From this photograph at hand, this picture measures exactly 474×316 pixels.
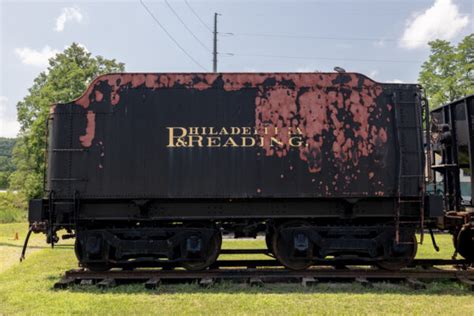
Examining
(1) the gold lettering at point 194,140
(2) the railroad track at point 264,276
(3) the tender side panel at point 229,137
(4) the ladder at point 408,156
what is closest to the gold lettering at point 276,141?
(3) the tender side panel at point 229,137

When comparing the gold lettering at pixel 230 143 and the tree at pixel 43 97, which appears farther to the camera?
the tree at pixel 43 97

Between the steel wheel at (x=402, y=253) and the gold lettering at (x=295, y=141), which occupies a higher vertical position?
the gold lettering at (x=295, y=141)

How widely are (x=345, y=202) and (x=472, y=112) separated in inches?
131

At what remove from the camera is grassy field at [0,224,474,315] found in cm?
582

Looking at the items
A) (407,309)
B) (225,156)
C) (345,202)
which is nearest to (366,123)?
(345,202)

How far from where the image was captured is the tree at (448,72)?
27.8 metres

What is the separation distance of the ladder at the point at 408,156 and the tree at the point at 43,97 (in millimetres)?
22642

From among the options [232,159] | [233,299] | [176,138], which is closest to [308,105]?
[232,159]

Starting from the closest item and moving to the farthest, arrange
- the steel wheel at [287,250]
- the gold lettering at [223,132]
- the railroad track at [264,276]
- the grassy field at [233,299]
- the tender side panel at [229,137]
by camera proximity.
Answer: the grassy field at [233,299] < the railroad track at [264,276] < the tender side panel at [229,137] < the gold lettering at [223,132] < the steel wheel at [287,250]

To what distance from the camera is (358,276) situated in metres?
7.59

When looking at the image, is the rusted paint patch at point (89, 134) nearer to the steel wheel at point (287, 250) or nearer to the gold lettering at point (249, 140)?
the gold lettering at point (249, 140)

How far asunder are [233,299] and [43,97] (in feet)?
82.0

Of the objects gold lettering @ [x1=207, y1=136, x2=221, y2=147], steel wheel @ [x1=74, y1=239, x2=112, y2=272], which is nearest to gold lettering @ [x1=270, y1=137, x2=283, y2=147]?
gold lettering @ [x1=207, y1=136, x2=221, y2=147]

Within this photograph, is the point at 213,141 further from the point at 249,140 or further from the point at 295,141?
the point at 295,141
